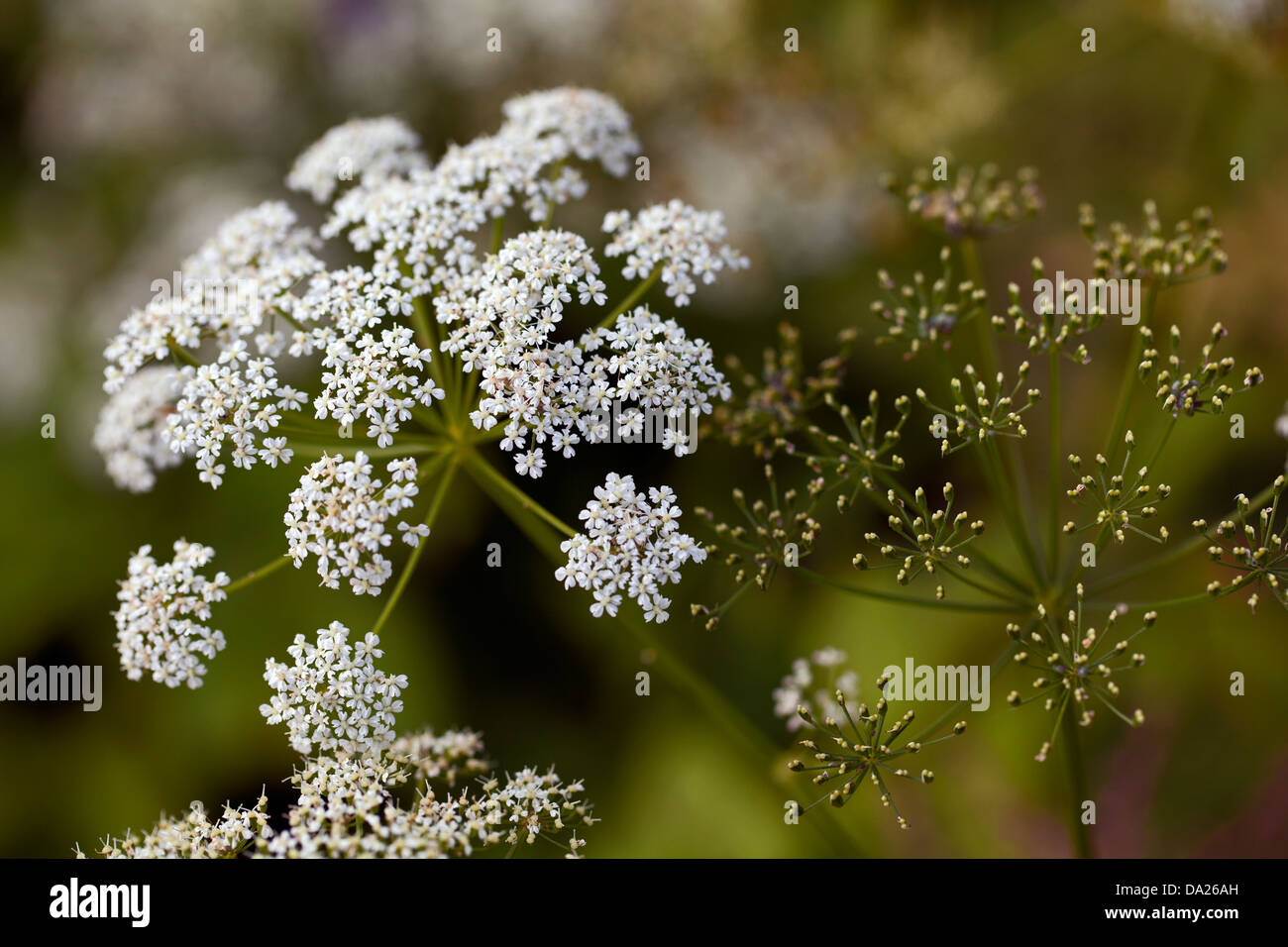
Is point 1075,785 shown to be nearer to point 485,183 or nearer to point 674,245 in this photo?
point 674,245

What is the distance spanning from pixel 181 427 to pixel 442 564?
2.84 meters

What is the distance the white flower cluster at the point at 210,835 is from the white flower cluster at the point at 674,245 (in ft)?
6.57

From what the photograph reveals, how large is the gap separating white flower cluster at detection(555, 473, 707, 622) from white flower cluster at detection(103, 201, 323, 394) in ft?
4.28

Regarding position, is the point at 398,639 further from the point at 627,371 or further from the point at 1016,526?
the point at 1016,526

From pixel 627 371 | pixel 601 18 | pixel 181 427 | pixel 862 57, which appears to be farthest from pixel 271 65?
pixel 627 371

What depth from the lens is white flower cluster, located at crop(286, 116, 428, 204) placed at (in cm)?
363

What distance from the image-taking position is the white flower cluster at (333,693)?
2762 millimetres

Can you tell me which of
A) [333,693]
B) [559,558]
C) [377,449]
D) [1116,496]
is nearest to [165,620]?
[333,693]

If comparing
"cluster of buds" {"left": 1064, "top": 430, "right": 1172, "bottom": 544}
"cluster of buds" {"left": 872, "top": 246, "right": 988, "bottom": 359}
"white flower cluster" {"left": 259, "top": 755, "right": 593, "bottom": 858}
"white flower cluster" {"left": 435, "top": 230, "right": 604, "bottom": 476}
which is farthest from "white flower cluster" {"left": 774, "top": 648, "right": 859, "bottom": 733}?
"white flower cluster" {"left": 435, "top": 230, "right": 604, "bottom": 476}

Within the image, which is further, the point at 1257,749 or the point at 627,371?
the point at 1257,749

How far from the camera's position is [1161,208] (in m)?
5.36

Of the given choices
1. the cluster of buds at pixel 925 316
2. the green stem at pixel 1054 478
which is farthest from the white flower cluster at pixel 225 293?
the green stem at pixel 1054 478
